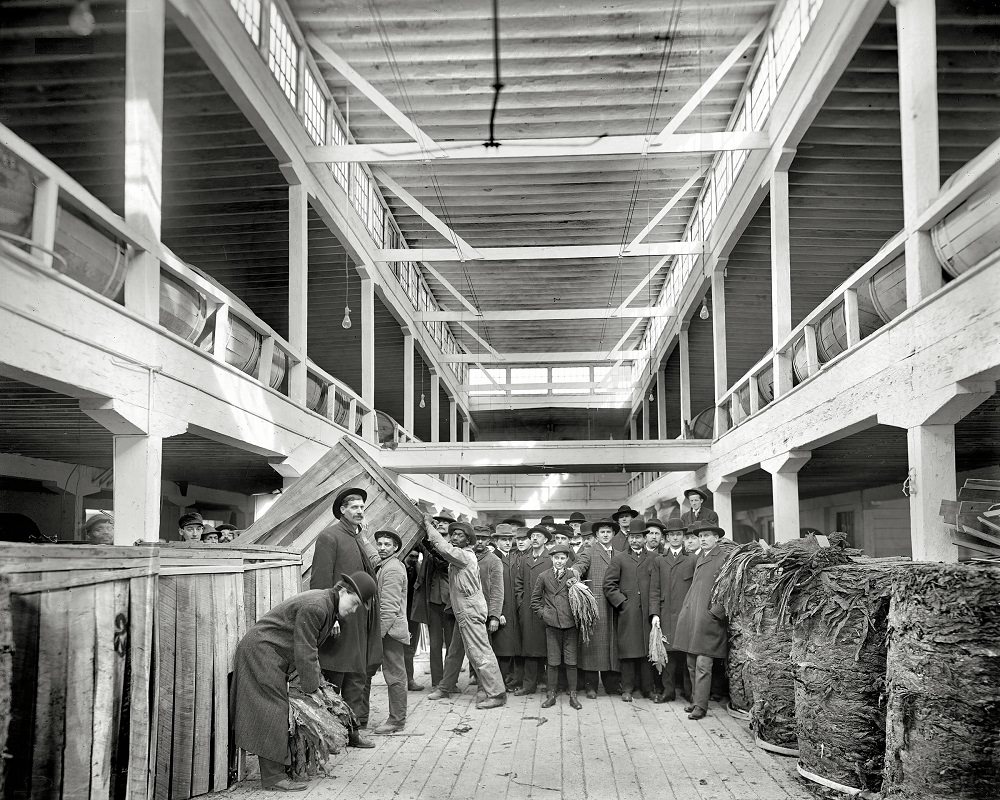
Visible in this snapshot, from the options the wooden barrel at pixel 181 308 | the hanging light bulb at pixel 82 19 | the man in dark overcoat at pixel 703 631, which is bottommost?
the man in dark overcoat at pixel 703 631

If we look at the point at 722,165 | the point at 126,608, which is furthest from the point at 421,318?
the point at 126,608

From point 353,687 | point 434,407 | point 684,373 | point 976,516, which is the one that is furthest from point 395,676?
point 434,407

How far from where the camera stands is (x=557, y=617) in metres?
9.47

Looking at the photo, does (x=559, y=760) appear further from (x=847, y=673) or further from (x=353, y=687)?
(x=847, y=673)

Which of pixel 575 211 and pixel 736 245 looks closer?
pixel 736 245

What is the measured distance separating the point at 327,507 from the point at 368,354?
7848mm

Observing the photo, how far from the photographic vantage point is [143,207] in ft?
25.2

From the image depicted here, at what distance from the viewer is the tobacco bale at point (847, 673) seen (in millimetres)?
5465

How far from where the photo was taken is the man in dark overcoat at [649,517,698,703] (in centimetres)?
938

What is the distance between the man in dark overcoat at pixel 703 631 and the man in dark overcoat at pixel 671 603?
52 centimetres

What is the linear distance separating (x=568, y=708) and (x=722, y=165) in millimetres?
11600

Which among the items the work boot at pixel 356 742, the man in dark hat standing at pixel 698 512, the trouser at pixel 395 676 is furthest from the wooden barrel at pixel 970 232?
the man in dark hat standing at pixel 698 512

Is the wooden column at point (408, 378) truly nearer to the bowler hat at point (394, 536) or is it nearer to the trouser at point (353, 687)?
the bowler hat at point (394, 536)

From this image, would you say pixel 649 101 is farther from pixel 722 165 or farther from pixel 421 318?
pixel 421 318
